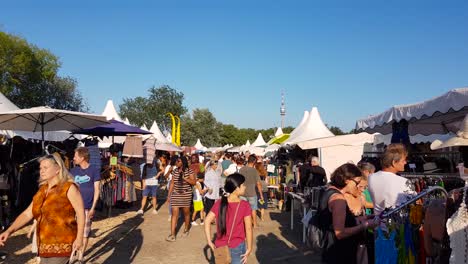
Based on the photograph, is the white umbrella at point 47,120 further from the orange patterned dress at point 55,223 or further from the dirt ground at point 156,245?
the orange patterned dress at point 55,223

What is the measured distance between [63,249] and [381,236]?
289 cm

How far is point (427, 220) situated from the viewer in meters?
3.30

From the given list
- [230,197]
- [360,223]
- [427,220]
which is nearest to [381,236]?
[360,223]

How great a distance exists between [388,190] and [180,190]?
5758 millimetres

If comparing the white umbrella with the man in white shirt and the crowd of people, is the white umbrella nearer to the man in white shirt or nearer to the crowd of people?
the crowd of people

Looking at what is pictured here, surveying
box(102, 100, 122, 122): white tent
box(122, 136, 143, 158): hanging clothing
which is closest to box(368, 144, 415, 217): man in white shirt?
box(122, 136, 143, 158): hanging clothing

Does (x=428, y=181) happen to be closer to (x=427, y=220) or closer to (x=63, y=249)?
(x=427, y=220)

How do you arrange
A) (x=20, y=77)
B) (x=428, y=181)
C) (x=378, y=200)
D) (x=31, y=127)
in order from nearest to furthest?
(x=378, y=200) < (x=428, y=181) < (x=31, y=127) < (x=20, y=77)

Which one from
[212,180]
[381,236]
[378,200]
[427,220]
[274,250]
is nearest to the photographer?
[427,220]

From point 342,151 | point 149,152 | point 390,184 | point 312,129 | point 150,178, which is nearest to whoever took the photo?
point 390,184

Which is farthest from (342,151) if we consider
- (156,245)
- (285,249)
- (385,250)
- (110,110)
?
(110,110)

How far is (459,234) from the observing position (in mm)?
2869

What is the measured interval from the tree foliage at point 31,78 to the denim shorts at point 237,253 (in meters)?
31.0

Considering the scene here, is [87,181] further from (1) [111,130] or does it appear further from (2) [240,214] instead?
(1) [111,130]
